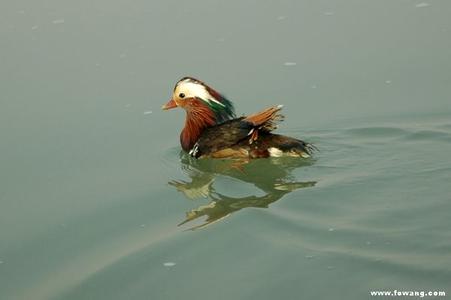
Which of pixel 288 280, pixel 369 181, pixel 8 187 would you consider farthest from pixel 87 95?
pixel 288 280

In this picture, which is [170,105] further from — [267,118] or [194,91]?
[267,118]

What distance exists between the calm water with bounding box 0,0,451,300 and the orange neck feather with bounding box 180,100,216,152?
0.27m

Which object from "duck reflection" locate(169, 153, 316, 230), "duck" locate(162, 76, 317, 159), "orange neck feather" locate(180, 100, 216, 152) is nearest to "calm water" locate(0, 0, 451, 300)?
"duck reflection" locate(169, 153, 316, 230)

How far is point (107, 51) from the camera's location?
10.2m

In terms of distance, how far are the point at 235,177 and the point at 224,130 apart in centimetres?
55

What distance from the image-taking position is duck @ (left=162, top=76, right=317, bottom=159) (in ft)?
23.7

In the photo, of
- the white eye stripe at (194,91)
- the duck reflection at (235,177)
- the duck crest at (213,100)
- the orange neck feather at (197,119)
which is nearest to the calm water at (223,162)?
the duck reflection at (235,177)

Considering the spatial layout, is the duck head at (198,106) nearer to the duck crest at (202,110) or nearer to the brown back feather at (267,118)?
the duck crest at (202,110)

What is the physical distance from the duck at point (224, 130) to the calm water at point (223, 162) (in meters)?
0.14

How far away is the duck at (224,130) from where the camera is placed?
7211 mm

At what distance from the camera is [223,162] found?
24.6ft

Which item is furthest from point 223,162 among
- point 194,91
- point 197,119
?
point 194,91

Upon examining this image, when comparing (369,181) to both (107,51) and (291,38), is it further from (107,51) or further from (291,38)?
(107,51)

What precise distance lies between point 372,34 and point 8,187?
4.76 metres
